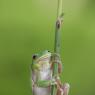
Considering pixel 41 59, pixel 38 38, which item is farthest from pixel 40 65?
pixel 38 38

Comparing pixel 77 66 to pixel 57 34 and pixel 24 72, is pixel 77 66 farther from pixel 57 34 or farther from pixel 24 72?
pixel 57 34

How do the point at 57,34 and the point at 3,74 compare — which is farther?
the point at 3,74

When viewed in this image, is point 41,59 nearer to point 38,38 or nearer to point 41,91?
point 41,91

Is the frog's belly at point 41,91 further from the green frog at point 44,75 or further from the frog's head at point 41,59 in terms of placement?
the frog's head at point 41,59

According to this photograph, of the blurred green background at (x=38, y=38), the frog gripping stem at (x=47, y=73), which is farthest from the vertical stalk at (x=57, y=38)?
the blurred green background at (x=38, y=38)

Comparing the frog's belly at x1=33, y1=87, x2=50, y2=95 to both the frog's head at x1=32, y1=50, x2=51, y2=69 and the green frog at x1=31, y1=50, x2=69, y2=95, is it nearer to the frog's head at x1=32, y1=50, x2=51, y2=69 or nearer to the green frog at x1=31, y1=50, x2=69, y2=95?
the green frog at x1=31, y1=50, x2=69, y2=95

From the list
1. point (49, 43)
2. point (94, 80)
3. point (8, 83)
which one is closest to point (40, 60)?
point (49, 43)

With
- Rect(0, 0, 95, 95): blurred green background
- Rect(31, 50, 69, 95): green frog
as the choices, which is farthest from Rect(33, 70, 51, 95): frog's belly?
Rect(0, 0, 95, 95): blurred green background
